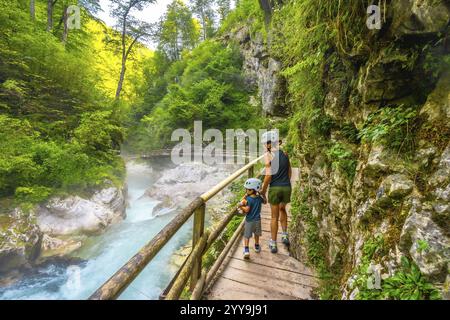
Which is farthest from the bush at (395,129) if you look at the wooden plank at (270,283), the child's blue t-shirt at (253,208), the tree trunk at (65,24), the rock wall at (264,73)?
the tree trunk at (65,24)

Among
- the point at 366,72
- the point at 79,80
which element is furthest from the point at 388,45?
the point at 79,80

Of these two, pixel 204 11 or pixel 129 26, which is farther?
pixel 204 11

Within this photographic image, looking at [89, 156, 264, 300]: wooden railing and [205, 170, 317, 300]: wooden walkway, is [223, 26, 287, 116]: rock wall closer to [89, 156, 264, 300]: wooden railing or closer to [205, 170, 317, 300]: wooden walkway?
[205, 170, 317, 300]: wooden walkway

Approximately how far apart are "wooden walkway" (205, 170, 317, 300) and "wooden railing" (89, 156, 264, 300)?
18cm

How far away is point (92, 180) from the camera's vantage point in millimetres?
10203

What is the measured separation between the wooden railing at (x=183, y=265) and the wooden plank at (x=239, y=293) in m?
0.16

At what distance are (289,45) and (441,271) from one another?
129 inches

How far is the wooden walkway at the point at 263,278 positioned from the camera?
2777mm

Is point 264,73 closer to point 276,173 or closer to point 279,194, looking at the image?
point 276,173

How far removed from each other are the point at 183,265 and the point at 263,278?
1.43 meters

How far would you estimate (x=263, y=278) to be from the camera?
3.09 metres

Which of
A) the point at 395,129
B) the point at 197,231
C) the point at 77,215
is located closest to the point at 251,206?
the point at 197,231

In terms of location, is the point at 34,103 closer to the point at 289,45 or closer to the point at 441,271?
the point at 289,45

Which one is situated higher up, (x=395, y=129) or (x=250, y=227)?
(x=395, y=129)
